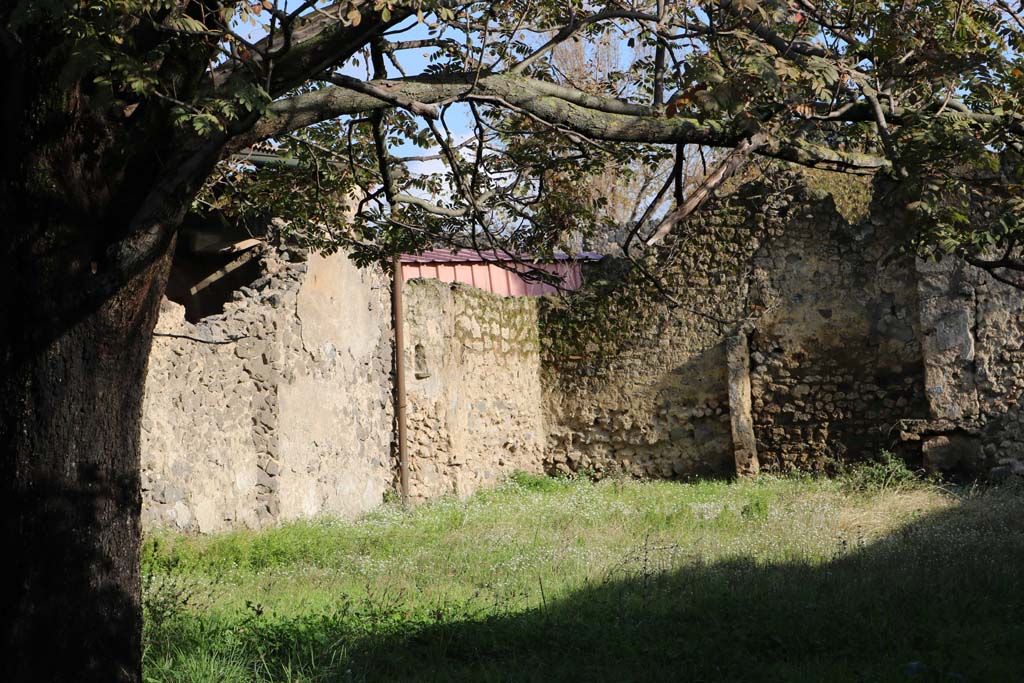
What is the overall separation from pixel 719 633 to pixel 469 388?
7.37 metres

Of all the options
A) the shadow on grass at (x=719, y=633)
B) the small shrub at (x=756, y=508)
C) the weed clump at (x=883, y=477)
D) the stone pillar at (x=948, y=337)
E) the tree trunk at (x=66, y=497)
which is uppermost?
the stone pillar at (x=948, y=337)

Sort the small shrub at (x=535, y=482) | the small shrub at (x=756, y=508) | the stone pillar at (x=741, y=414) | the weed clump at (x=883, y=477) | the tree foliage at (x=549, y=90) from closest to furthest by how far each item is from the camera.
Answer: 1. the tree foliage at (x=549, y=90)
2. the small shrub at (x=756, y=508)
3. the weed clump at (x=883, y=477)
4. the stone pillar at (x=741, y=414)
5. the small shrub at (x=535, y=482)

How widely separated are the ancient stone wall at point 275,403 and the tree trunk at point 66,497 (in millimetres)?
3190

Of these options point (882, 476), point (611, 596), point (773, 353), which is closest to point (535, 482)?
point (773, 353)

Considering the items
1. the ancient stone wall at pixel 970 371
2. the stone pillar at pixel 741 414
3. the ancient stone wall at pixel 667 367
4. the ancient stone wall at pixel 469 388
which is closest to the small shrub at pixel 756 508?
the ancient stone wall at pixel 667 367

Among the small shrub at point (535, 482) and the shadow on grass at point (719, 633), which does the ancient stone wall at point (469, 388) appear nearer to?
the small shrub at point (535, 482)

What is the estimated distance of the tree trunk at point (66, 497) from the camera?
373cm

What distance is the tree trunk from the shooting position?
12.2 feet

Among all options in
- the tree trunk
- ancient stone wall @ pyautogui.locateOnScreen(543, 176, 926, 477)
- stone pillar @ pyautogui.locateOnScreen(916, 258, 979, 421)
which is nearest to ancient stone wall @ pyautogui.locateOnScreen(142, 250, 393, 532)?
the tree trunk

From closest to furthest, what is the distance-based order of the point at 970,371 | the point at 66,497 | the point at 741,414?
the point at 66,497 → the point at 970,371 → the point at 741,414

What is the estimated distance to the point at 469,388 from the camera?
1236 centimetres

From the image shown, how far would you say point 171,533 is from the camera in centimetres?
777

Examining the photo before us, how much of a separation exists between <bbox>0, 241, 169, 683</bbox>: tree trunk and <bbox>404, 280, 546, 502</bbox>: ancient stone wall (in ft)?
24.7

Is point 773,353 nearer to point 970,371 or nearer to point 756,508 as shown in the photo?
point 970,371
